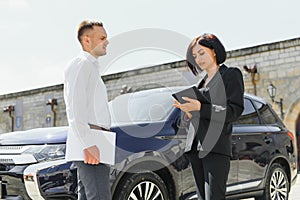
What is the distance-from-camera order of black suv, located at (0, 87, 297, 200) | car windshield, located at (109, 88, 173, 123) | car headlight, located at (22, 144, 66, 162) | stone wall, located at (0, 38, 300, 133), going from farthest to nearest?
stone wall, located at (0, 38, 300, 133)
car windshield, located at (109, 88, 173, 123)
car headlight, located at (22, 144, 66, 162)
black suv, located at (0, 87, 297, 200)

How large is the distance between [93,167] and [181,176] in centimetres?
174

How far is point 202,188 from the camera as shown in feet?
9.96

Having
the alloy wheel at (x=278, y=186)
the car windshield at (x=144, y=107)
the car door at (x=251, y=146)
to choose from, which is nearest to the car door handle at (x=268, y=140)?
the car door at (x=251, y=146)

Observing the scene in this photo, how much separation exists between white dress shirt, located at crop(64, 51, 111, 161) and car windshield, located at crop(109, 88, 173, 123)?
65.9 inches

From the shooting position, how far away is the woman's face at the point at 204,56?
119 inches

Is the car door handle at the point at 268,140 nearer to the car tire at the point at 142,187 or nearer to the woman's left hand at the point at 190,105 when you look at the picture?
the car tire at the point at 142,187

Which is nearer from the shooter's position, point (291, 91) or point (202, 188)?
point (202, 188)

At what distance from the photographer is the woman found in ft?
9.43

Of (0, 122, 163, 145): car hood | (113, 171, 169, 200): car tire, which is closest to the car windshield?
(0, 122, 163, 145): car hood

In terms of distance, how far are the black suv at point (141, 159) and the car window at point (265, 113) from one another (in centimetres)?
39

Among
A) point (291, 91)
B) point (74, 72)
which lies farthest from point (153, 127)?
point (291, 91)

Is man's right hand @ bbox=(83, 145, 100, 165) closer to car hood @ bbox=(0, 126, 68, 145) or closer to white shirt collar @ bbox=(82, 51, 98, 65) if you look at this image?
white shirt collar @ bbox=(82, 51, 98, 65)

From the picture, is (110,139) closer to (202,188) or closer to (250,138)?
(202,188)

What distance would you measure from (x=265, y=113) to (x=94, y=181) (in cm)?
376
